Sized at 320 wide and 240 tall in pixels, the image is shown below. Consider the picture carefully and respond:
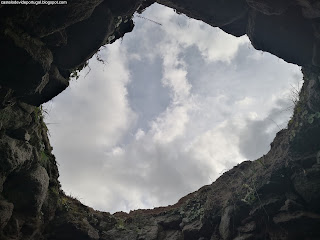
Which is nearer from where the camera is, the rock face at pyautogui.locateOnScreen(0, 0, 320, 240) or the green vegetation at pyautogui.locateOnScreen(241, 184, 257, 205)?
the rock face at pyautogui.locateOnScreen(0, 0, 320, 240)

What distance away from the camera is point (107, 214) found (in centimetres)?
1192

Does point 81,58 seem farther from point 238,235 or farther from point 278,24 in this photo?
point 238,235

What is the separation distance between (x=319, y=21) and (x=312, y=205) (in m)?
5.18

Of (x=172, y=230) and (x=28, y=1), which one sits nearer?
(x=28, y=1)

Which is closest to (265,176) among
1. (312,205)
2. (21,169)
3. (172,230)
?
(312,205)

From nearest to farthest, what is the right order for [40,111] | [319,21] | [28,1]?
[28,1], [319,21], [40,111]

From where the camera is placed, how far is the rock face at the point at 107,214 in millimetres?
5207

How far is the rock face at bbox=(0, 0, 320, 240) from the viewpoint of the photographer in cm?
521

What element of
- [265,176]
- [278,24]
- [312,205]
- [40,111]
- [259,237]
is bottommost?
[259,237]

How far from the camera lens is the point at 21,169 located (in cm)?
676

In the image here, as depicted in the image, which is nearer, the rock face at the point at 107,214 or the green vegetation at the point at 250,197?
the rock face at the point at 107,214

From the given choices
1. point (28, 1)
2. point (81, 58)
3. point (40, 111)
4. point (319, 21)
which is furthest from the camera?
point (40, 111)

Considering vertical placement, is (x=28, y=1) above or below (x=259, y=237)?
above

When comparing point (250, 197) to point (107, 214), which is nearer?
point (250, 197)
